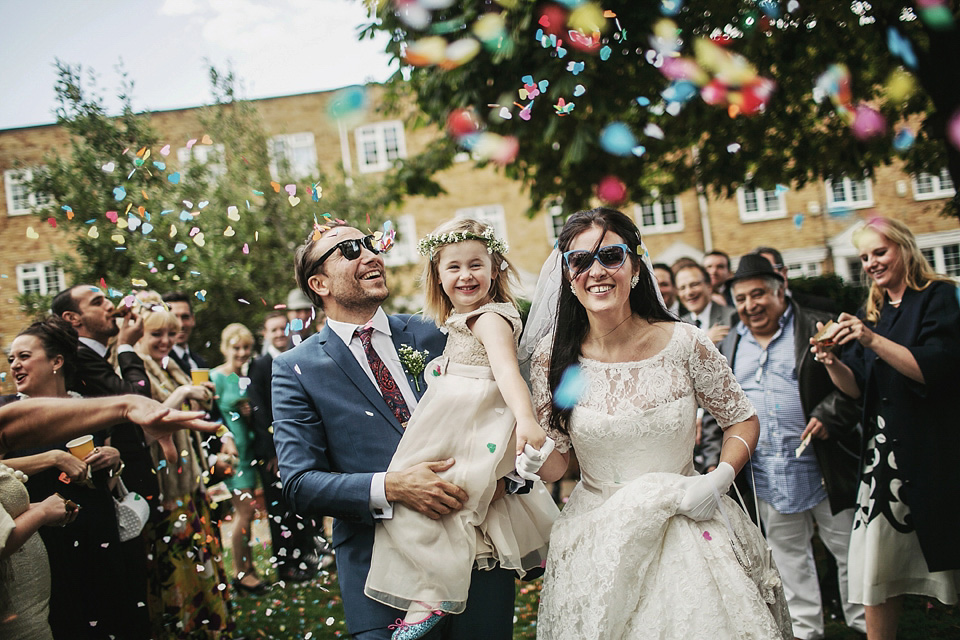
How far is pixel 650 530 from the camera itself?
257cm

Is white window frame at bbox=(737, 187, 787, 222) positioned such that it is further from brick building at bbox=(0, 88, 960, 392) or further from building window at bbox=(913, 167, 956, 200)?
building window at bbox=(913, 167, 956, 200)

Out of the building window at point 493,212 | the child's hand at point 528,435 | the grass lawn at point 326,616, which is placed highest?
the building window at point 493,212

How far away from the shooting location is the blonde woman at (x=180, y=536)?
4645 mm

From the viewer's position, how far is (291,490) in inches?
108

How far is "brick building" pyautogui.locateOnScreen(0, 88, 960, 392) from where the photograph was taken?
60.3 feet

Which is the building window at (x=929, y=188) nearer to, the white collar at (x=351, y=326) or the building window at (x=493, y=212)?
the building window at (x=493, y=212)

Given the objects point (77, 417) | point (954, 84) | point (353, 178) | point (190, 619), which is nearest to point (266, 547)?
point (190, 619)

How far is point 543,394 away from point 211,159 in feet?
42.5

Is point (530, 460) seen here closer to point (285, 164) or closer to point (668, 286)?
point (668, 286)

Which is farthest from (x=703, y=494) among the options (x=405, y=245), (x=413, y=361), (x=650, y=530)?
(x=405, y=245)

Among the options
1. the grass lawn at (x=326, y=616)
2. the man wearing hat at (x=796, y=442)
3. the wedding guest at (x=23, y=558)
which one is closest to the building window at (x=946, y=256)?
the grass lawn at (x=326, y=616)

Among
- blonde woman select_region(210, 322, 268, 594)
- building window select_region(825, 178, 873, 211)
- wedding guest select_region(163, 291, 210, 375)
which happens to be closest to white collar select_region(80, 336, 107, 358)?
wedding guest select_region(163, 291, 210, 375)

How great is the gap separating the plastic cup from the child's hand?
7.56 ft

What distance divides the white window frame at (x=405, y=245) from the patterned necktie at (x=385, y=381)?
A: 14743mm
